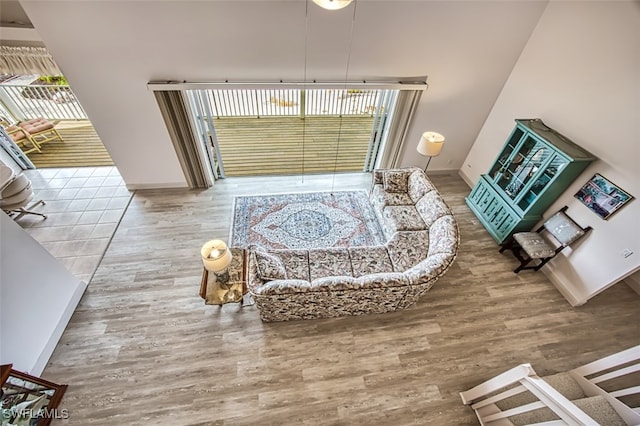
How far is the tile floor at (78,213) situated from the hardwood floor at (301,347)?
308 mm

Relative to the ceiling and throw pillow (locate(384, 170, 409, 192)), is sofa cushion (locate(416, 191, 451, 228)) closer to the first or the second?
throw pillow (locate(384, 170, 409, 192))

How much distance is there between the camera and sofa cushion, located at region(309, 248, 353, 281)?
3.21m

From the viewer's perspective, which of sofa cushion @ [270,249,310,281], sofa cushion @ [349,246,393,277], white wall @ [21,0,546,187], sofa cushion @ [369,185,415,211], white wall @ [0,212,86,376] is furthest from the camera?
sofa cushion @ [369,185,415,211]

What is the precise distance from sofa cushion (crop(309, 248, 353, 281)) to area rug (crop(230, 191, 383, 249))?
56 centimetres

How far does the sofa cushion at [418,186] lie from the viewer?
394 centimetres

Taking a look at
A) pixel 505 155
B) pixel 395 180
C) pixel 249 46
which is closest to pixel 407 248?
pixel 395 180

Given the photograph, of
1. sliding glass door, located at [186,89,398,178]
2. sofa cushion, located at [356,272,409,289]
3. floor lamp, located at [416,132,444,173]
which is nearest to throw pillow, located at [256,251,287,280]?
sofa cushion, located at [356,272,409,289]

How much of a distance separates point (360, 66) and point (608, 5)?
2.73 meters

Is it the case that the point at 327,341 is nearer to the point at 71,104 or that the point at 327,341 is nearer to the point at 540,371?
the point at 540,371

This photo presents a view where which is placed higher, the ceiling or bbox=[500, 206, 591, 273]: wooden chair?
the ceiling

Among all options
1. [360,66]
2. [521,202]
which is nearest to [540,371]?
[521,202]

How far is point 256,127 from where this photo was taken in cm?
670

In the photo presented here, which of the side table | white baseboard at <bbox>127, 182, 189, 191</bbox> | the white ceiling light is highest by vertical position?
the white ceiling light

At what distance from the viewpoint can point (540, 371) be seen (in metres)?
2.86
